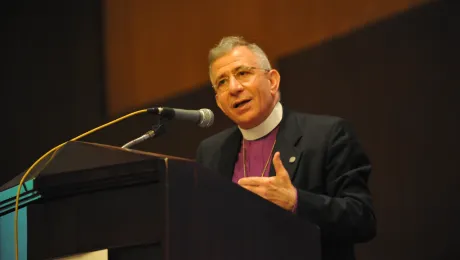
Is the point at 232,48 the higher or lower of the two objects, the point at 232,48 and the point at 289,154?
the higher

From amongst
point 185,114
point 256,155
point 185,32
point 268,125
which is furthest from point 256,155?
point 185,32

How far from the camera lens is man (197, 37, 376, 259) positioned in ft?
6.21

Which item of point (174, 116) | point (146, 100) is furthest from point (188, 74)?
point (174, 116)

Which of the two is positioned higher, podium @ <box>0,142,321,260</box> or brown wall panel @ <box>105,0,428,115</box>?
brown wall panel @ <box>105,0,428,115</box>

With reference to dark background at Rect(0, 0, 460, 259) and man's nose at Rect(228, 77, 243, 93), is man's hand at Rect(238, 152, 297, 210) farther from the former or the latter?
dark background at Rect(0, 0, 460, 259)

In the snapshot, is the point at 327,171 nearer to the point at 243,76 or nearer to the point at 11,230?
the point at 243,76

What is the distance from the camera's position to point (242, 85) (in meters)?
2.43

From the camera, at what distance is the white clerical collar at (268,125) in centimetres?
255

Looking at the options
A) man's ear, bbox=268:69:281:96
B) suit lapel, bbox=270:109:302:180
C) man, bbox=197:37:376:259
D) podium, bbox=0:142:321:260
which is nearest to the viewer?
podium, bbox=0:142:321:260

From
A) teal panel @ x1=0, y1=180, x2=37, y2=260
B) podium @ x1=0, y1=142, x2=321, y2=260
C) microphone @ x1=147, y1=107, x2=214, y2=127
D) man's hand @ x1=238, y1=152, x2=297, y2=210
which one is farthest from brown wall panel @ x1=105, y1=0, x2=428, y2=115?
teal panel @ x1=0, y1=180, x2=37, y2=260

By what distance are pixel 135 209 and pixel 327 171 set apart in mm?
1018

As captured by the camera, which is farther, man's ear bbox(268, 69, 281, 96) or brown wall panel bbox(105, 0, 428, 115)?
brown wall panel bbox(105, 0, 428, 115)

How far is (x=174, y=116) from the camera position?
1.80 metres

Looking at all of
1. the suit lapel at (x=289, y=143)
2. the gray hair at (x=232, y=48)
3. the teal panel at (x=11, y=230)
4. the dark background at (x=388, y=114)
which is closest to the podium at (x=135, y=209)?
the teal panel at (x=11, y=230)
